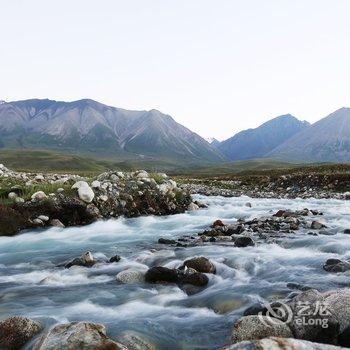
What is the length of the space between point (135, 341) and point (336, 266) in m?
6.01

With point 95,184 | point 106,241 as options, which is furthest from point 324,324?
point 95,184

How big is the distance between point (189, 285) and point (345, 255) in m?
5.36

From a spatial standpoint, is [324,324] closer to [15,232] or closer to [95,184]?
[15,232]

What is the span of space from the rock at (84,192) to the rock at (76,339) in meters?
13.4

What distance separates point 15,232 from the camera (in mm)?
17125

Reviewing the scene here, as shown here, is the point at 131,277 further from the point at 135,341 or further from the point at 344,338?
→ the point at 344,338

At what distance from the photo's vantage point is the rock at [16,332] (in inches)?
274

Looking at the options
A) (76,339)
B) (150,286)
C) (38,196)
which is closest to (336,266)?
(150,286)

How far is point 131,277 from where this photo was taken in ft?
35.7

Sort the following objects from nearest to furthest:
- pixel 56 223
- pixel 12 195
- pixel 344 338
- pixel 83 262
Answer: pixel 344 338 < pixel 83 262 < pixel 56 223 < pixel 12 195

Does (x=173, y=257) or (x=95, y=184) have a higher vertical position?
(x=95, y=184)

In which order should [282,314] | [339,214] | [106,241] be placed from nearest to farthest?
[282,314] < [106,241] < [339,214]

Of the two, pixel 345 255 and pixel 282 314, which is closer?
pixel 282 314

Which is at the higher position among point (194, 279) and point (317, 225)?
point (317, 225)
